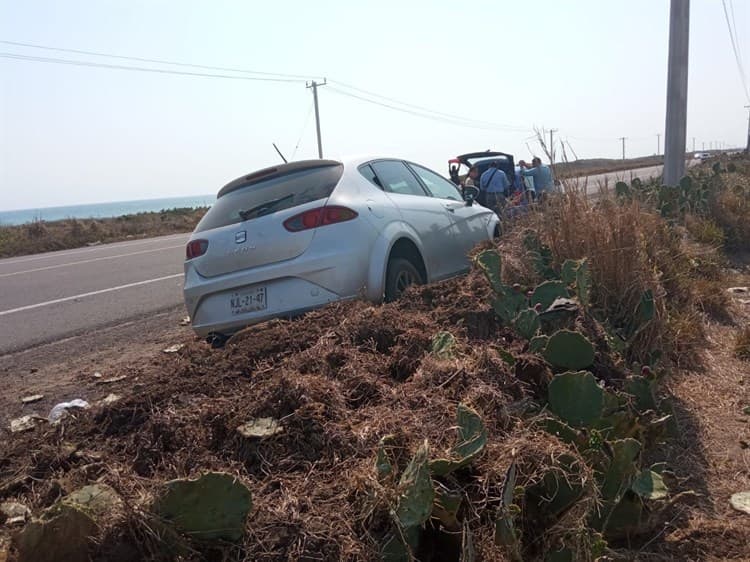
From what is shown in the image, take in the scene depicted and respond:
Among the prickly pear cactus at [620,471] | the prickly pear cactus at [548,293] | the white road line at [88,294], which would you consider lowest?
the prickly pear cactus at [620,471]

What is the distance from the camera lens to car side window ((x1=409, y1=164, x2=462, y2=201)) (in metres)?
6.47

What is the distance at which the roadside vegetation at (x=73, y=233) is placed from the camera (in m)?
21.0

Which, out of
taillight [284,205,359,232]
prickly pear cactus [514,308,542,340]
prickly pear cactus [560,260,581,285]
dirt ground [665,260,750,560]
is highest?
taillight [284,205,359,232]

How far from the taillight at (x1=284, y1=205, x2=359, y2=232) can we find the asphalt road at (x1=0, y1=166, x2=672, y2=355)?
244 cm

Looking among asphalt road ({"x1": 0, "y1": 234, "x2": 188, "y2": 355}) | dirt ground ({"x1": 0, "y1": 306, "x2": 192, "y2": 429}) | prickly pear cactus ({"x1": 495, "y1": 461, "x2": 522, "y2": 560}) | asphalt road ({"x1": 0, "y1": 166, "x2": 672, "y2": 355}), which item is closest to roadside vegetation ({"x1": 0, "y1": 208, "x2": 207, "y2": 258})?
asphalt road ({"x1": 0, "y1": 234, "x2": 188, "y2": 355})

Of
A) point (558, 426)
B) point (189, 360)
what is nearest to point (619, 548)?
point (558, 426)

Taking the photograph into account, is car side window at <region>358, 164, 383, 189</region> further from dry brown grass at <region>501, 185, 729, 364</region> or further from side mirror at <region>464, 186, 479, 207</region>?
side mirror at <region>464, 186, 479, 207</region>

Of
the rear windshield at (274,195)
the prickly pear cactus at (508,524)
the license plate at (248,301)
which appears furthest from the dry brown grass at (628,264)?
the prickly pear cactus at (508,524)

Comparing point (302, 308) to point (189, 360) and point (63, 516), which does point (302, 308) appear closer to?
point (189, 360)

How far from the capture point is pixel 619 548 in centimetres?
253

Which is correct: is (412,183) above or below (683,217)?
above

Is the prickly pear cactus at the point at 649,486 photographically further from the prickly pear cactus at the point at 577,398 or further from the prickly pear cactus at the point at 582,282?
the prickly pear cactus at the point at 582,282

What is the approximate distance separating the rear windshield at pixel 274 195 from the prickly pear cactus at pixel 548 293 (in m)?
1.75

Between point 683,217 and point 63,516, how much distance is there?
8.02m
